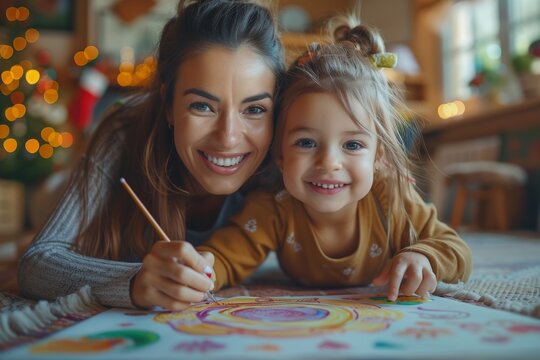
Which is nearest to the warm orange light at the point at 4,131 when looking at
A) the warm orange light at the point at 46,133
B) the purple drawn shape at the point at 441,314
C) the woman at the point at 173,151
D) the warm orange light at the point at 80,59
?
the warm orange light at the point at 46,133

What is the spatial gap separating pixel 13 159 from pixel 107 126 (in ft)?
9.62

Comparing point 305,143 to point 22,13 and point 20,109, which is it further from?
point 22,13

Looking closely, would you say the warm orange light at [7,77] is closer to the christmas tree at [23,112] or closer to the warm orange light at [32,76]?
the christmas tree at [23,112]

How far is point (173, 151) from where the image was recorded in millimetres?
995

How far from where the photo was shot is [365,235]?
916mm

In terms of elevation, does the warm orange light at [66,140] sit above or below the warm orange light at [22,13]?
below

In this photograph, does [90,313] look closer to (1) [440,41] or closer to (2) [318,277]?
(2) [318,277]

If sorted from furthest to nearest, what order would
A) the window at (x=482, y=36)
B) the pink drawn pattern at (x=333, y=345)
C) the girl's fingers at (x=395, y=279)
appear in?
the window at (x=482, y=36) < the girl's fingers at (x=395, y=279) < the pink drawn pattern at (x=333, y=345)

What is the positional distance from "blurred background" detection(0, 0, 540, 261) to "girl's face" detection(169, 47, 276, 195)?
132 centimetres

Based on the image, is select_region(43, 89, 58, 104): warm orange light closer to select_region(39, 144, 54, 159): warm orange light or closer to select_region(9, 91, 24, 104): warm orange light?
select_region(9, 91, 24, 104): warm orange light

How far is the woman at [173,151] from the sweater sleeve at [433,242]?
29 cm

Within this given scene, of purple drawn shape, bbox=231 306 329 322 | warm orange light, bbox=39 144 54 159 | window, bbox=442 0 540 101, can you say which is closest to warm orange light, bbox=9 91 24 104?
warm orange light, bbox=39 144 54 159

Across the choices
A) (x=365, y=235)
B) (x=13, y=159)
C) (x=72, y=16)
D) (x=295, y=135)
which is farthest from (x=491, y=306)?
(x=72, y=16)

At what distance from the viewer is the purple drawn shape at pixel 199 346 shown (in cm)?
49
